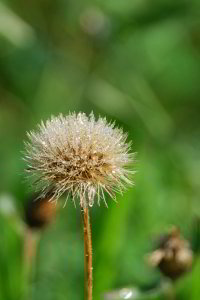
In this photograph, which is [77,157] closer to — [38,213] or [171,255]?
[171,255]

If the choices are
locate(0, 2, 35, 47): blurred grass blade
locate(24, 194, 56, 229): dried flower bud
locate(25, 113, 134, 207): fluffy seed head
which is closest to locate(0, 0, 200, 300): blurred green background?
locate(0, 2, 35, 47): blurred grass blade

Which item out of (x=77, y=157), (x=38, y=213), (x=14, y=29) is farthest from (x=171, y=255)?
(x=14, y=29)

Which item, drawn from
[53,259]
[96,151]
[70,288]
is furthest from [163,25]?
[96,151]

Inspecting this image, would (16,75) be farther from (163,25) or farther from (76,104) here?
(163,25)

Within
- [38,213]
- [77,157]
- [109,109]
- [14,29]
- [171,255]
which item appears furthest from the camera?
[14,29]

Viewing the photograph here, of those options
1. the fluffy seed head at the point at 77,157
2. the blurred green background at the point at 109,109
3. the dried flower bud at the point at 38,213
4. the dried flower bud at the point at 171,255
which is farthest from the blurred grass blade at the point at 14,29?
the fluffy seed head at the point at 77,157

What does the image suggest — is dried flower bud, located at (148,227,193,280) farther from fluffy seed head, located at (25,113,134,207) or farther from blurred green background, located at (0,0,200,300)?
fluffy seed head, located at (25,113,134,207)

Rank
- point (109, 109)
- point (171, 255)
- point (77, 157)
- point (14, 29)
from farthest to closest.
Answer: point (14, 29) < point (109, 109) < point (171, 255) < point (77, 157)
